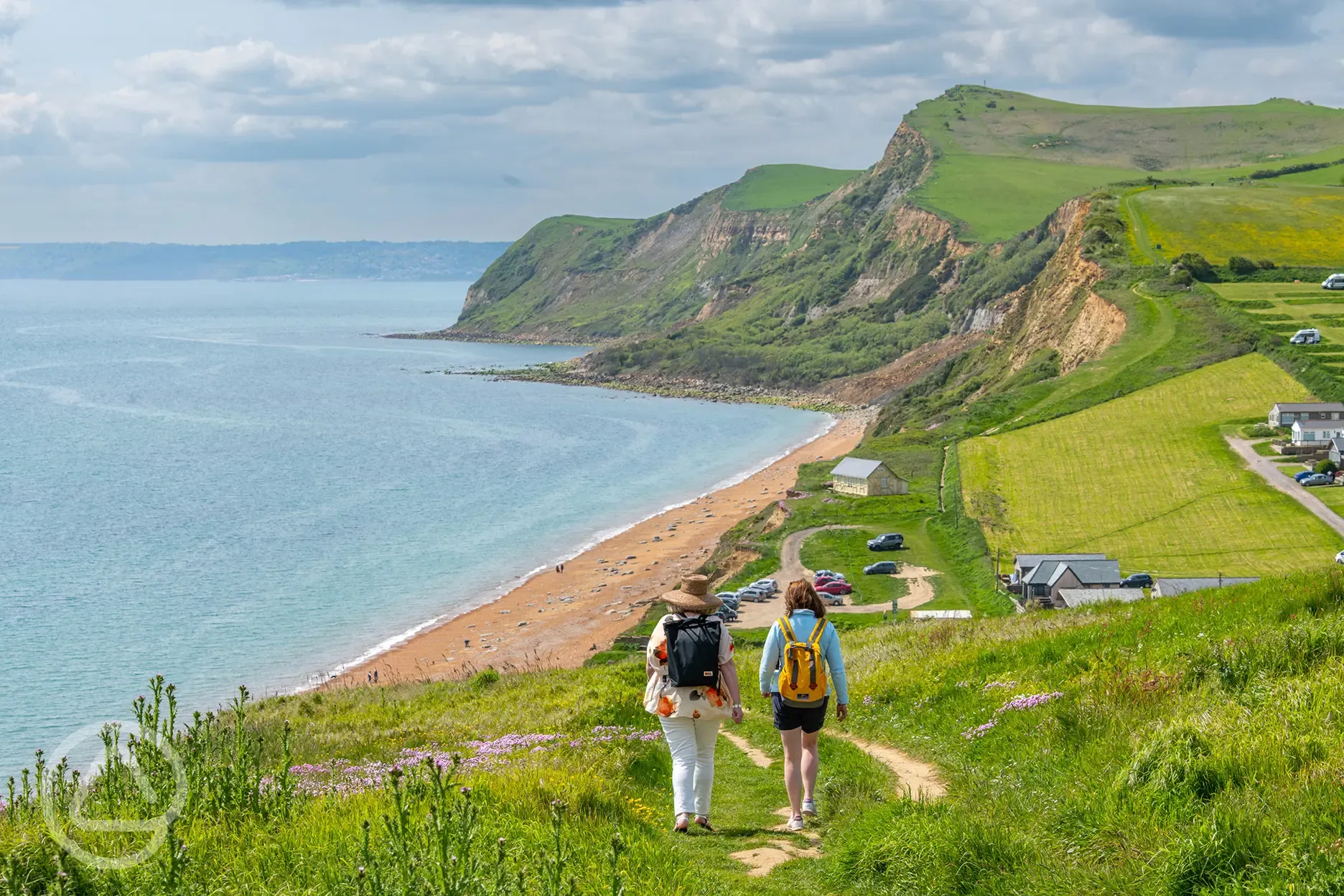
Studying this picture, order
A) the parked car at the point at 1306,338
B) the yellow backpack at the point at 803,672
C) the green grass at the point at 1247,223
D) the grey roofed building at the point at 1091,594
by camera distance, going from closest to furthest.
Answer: the yellow backpack at the point at 803,672 → the grey roofed building at the point at 1091,594 → the parked car at the point at 1306,338 → the green grass at the point at 1247,223

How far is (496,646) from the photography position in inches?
2035

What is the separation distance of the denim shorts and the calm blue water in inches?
1408

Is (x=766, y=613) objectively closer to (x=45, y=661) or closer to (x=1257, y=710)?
(x=45, y=661)

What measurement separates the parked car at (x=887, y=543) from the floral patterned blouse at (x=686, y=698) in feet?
159

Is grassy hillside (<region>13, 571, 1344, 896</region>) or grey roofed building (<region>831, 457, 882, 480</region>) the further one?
grey roofed building (<region>831, 457, 882, 480</region>)

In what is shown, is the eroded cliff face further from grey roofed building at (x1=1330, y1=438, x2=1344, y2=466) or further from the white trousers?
the white trousers

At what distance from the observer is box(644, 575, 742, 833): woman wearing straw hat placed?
10.6m

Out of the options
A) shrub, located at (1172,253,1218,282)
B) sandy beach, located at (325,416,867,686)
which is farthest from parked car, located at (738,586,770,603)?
shrub, located at (1172,253,1218,282)

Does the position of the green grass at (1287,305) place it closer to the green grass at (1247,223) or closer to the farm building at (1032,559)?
the green grass at (1247,223)

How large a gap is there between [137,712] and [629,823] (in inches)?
163

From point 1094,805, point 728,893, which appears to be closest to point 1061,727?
point 1094,805

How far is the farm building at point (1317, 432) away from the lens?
6147 cm

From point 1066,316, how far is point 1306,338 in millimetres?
23314

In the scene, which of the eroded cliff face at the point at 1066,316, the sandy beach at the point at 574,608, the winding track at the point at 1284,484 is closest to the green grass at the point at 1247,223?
the eroded cliff face at the point at 1066,316
